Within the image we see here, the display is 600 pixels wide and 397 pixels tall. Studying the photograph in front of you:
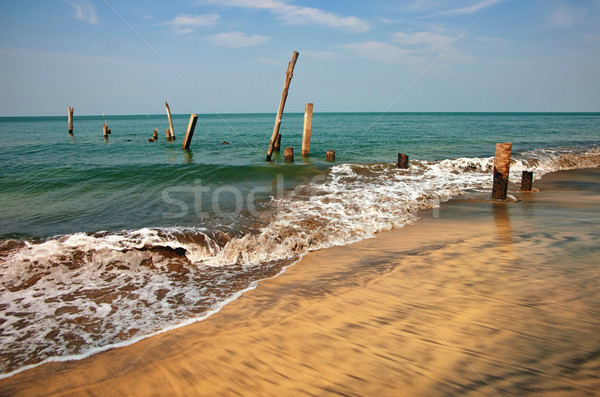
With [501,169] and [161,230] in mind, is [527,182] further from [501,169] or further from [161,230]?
[161,230]

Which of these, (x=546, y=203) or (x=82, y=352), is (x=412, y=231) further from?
(x=82, y=352)

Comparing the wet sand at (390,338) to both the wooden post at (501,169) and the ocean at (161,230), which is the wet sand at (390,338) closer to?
the ocean at (161,230)

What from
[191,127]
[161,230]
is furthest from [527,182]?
[191,127]

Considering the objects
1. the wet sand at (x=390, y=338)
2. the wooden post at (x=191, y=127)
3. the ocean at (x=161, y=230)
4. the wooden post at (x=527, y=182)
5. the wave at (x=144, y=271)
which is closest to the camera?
the wet sand at (x=390, y=338)

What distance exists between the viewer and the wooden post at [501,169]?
8.47 m

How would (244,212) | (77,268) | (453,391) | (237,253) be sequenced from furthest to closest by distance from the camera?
1. (244,212)
2. (237,253)
3. (77,268)
4. (453,391)

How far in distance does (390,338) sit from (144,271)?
361 cm

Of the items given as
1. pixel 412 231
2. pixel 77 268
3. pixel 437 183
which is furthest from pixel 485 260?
pixel 437 183

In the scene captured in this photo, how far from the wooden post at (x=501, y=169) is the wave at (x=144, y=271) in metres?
1.56

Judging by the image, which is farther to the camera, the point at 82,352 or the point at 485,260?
the point at 485,260

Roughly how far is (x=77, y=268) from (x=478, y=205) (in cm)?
839

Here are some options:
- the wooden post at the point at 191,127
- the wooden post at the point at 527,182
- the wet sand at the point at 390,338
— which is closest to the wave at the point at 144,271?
the wet sand at the point at 390,338

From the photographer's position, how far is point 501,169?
8.58m

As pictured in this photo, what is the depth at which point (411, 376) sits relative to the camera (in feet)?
7.49
